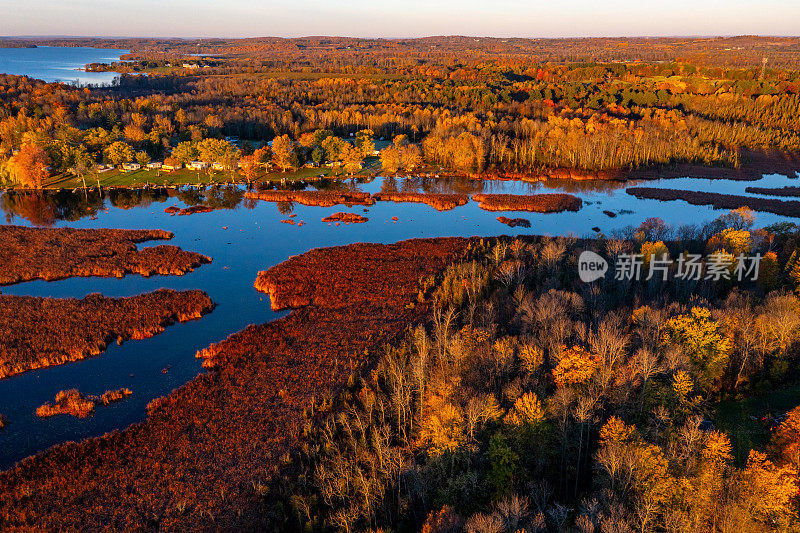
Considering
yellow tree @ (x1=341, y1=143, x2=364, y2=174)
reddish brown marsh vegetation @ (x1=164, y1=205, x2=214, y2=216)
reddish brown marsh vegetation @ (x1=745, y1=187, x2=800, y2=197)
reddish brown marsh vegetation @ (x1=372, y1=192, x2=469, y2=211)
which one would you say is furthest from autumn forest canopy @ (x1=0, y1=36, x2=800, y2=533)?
reddish brown marsh vegetation @ (x1=745, y1=187, x2=800, y2=197)

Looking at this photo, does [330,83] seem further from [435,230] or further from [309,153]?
[435,230]

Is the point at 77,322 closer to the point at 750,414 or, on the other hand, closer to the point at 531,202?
the point at 750,414

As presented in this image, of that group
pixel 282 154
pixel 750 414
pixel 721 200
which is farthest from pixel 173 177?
pixel 721 200

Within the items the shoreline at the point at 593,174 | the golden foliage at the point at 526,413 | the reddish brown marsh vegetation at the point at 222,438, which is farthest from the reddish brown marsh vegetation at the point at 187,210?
the golden foliage at the point at 526,413

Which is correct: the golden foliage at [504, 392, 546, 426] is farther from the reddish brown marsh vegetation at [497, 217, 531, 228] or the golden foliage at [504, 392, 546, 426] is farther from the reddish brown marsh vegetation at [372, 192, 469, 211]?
the reddish brown marsh vegetation at [372, 192, 469, 211]

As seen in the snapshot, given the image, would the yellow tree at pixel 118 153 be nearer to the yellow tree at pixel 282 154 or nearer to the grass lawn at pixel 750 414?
the yellow tree at pixel 282 154

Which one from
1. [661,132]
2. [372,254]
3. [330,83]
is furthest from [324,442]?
[330,83]
